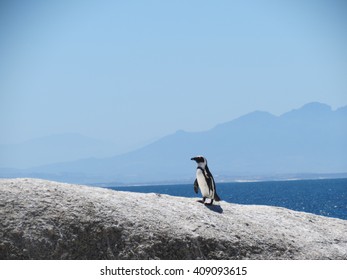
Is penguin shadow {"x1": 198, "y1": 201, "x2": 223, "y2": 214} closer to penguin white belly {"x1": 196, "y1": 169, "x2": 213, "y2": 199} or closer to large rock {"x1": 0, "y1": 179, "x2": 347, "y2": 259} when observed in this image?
large rock {"x1": 0, "y1": 179, "x2": 347, "y2": 259}

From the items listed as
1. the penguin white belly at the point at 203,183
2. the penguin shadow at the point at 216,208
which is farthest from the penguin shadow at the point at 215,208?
the penguin white belly at the point at 203,183

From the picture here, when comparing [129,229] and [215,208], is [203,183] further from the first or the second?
[129,229]

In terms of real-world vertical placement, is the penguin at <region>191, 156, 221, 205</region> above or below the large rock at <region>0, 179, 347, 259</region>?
above

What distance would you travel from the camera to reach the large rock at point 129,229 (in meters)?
15.4

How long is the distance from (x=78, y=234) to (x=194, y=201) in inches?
181

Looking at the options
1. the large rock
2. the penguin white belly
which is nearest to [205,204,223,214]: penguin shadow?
the large rock

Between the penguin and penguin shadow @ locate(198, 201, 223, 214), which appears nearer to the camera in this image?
the penguin

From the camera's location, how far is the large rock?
15.4 meters

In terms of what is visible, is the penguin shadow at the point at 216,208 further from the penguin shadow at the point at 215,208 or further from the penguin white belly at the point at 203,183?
the penguin white belly at the point at 203,183

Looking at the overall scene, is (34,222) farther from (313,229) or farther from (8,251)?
(313,229)

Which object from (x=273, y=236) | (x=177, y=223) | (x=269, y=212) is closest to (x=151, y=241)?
(x=177, y=223)

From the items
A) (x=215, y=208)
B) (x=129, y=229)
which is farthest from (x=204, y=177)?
(x=129, y=229)

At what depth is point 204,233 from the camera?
55.4 ft

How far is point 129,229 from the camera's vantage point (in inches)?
642
